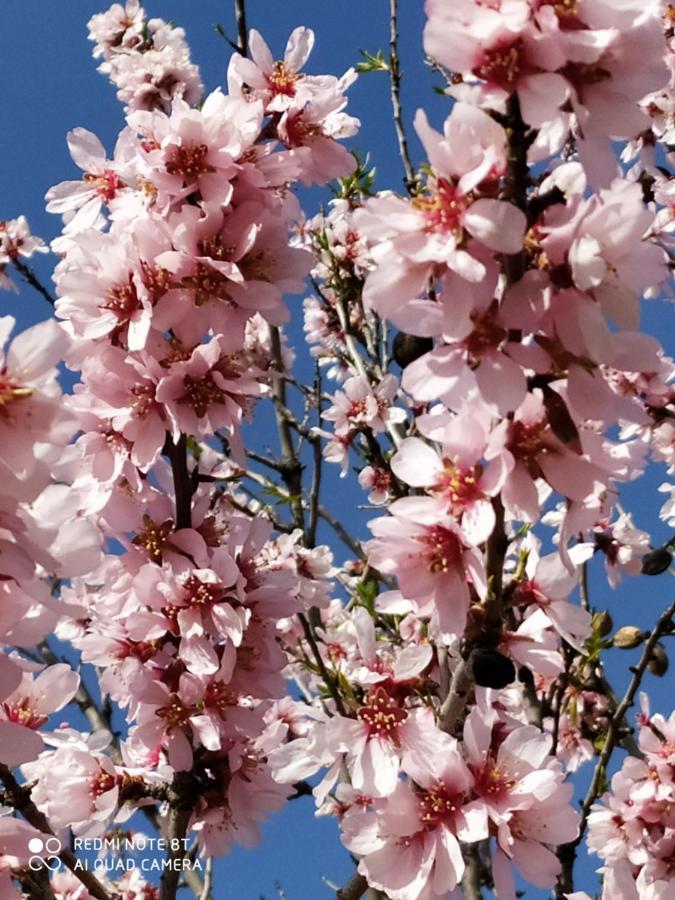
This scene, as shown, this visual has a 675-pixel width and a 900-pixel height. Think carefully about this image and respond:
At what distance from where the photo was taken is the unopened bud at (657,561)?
12.4 ft

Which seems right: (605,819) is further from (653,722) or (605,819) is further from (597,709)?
(597,709)

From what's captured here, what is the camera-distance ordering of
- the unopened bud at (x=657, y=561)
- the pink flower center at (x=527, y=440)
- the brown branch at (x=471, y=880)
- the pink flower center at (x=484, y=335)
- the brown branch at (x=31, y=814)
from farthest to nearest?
the unopened bud at (x=657, y=561) → the brown branch at (x=471, y=880) → the brown branch at (x=31, y=814) → the pink flower center at (x=527, y=440) → the pink flower center at (x=484, y=335)

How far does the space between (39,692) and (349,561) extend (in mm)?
4038

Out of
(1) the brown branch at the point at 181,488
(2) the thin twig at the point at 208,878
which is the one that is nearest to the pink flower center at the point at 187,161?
(1) the brown branch at the point at 181,488

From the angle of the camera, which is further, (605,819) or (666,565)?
(666,565)

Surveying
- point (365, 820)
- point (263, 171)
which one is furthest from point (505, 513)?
point (263, 171)

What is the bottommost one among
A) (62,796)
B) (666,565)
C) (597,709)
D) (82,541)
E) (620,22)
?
(597,709)

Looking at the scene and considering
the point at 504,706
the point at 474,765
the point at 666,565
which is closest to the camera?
the point at 474,765

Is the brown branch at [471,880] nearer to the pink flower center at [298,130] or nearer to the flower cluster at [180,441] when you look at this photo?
the flower cluster at [180,441]

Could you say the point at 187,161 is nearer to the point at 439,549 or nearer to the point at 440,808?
the point at 439,549

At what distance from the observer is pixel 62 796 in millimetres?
2584

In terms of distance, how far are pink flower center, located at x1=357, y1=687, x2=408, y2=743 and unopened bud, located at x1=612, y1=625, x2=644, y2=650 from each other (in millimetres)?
1700

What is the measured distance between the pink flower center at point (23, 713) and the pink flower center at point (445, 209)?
5.13ft

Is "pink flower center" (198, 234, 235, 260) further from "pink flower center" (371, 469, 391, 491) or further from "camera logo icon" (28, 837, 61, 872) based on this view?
"pink flower center" (371, 469, 391, 491)
